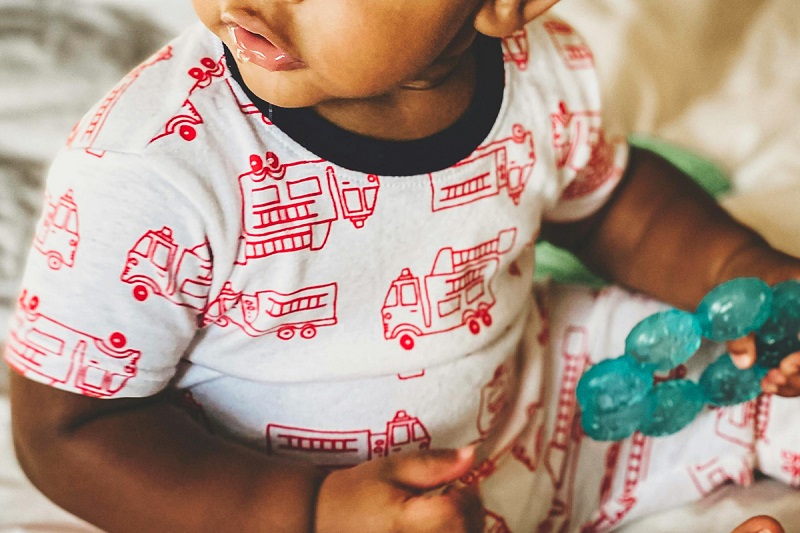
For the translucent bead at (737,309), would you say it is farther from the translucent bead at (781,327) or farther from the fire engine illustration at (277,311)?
the fire engine illustration at (277,311)

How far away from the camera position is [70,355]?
471mm

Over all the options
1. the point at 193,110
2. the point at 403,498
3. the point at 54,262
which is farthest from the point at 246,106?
the point at 403,498

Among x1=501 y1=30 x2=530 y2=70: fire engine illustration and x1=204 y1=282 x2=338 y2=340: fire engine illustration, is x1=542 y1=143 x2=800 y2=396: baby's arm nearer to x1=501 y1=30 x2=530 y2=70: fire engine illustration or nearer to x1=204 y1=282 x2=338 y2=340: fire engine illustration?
x1=501 y1=30 x2=530 y2=70: fire engine illustration

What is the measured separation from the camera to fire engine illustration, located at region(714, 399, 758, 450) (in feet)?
2.11

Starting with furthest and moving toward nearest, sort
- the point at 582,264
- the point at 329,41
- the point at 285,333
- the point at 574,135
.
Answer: the point at 582,264 → the point at 574,135 → the point at 285,333 → the point at 329,41

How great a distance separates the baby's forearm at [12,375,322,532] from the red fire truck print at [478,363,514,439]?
0.14 m

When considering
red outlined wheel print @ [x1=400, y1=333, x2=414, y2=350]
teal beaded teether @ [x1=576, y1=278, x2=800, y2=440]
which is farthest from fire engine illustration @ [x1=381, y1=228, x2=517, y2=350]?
A: teal beaded teether @ [x1=576, y1=278, x2=800, y2=440]

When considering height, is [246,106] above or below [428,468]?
above

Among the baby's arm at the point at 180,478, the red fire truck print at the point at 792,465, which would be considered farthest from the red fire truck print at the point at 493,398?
the red fire truck print at the point at 792,465

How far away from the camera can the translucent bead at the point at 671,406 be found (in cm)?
61

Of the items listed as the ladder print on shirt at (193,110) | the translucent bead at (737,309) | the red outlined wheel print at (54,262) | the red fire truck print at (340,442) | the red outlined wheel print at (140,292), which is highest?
the ladder print on shirt at (193,110)

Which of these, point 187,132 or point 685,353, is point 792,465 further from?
point 187,132

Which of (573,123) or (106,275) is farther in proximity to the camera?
(573,123)

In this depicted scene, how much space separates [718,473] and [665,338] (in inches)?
5.4
